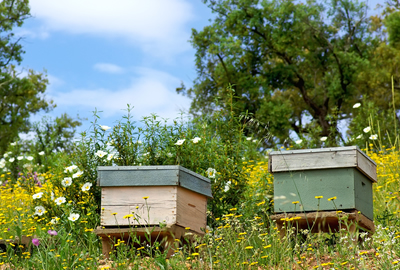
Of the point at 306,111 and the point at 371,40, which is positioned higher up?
the point at 371,40

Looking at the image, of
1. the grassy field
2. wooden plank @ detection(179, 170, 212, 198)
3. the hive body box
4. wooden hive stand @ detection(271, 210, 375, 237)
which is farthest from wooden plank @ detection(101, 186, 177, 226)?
wooden hive stand @ detection(271, 210, 375, 237)

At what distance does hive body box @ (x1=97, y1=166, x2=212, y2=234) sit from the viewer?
13.0 ft

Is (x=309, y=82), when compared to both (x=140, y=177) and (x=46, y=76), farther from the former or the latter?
(x=140, y=177)

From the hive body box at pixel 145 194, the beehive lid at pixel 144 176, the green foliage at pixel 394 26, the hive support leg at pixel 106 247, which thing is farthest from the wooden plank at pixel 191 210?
the green foliage at pixel 394 26

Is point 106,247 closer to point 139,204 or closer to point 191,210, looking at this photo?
point 139,204

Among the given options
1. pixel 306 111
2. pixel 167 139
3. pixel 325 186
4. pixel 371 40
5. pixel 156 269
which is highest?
pixel 371 40

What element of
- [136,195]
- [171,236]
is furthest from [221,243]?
[136,195]

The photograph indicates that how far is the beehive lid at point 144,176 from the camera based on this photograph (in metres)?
3.98

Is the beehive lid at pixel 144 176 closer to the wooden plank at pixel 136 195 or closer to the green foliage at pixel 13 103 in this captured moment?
the wooden plank at pixel 136 195

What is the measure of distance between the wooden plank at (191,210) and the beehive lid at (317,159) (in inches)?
29.7

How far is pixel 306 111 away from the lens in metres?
21.2

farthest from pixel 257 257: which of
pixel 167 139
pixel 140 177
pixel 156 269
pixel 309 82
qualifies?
pixel 309 82

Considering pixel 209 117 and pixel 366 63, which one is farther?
pixel 366 63

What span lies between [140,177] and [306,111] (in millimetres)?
18019
